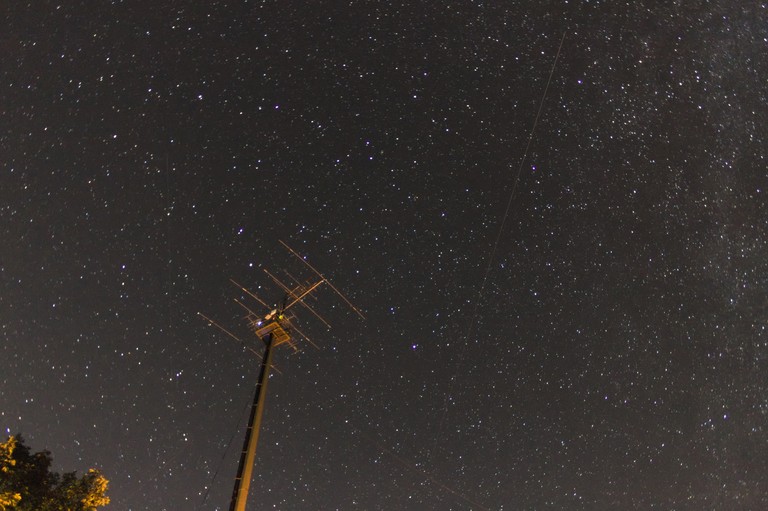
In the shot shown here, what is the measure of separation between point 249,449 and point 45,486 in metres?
6.27

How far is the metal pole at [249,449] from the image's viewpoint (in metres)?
7.38

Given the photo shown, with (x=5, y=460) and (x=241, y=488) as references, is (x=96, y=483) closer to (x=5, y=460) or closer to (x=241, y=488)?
(x=5, y=460)

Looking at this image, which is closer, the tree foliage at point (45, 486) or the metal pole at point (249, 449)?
the metal pole at point (249, 449)

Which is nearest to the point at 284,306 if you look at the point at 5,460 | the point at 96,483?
the point at 5,460

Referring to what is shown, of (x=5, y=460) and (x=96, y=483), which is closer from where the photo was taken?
(x=5, y=460)

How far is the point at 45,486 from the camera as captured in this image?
38.6ft

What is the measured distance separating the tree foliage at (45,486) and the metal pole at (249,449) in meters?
5.66

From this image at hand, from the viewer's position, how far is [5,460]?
9.89m

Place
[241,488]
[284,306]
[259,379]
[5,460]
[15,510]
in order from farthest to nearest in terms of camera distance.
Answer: [15,510]
[5,460]
[284,306]
[259,379]
[241,488]

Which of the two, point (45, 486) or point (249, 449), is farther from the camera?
point (45, 486)

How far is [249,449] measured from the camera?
25.0 feet

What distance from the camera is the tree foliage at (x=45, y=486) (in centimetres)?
1142

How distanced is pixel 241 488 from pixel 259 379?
1.38 m

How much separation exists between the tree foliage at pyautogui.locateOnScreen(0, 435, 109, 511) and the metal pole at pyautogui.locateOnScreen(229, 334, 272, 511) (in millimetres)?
5665
